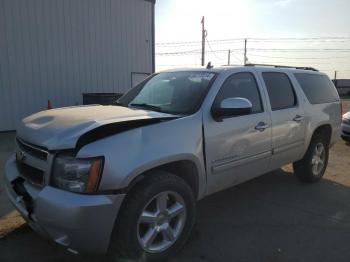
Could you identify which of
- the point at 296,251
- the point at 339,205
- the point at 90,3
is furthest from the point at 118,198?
the point at 90,3

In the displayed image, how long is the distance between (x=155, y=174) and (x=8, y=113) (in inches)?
335

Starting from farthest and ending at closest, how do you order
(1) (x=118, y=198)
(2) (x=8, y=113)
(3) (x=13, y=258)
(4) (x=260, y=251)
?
1. (2) (x=8, y=113)
2. (4) (x=260, y=251)
3. (3) (x=13, y=258)
4. (1) (x=118, y=198)

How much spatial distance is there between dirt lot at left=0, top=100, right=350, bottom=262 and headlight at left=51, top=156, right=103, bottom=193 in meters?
0.95

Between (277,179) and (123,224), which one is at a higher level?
(123,224)

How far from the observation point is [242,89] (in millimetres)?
4121

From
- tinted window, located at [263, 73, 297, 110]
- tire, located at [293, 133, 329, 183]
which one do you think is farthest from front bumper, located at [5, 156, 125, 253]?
tire, located at [293, 133, 329, 183]

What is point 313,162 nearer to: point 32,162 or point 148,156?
point 148,156

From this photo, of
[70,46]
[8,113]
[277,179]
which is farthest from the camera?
[70,46]

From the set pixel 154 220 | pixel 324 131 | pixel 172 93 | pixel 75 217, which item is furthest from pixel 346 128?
pixel 75 217

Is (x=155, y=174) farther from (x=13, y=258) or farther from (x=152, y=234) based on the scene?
(x=13, y=258)

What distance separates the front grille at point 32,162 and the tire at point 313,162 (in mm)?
4051

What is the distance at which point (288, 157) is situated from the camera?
4.80m

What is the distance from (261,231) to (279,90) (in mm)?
1949

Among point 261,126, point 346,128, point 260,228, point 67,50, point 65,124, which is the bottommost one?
point 260,228
